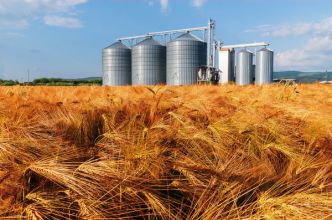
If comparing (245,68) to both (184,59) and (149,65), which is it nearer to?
(184,59)

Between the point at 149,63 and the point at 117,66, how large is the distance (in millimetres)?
5478

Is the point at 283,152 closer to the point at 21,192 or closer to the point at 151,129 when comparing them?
the point at 151,129

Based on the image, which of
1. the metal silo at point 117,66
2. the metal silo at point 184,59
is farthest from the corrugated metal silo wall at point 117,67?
the metal silo at point 184,59

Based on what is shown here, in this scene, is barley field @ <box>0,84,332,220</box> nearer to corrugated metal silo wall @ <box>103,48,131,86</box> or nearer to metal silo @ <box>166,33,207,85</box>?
metal silo @ <box>166,33,207,85</box>

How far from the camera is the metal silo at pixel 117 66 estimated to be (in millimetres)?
50594

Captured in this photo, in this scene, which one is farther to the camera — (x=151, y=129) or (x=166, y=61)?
(x=166, y=61)

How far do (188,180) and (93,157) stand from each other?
46 centimetres

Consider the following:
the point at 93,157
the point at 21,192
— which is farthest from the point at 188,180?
the point at 21,192

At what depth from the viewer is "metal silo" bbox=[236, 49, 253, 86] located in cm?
5156

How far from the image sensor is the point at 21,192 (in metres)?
1.40

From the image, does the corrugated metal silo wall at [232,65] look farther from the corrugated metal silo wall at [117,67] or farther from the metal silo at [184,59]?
the corrugated metal silo wall at [117,67]

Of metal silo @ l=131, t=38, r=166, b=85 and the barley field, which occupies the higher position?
metal silo @ l=131, t=38, r=166, b=85

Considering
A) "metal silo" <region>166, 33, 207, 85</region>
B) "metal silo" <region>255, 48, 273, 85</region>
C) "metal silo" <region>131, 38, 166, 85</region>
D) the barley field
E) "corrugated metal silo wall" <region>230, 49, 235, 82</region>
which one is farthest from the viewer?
"corrugated metal silo wall" <region>230, 49, 235, 82</region>

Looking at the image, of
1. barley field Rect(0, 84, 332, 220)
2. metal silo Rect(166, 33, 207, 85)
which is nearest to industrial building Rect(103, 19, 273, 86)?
metal silo Rect(166, 33, 207, 85)
